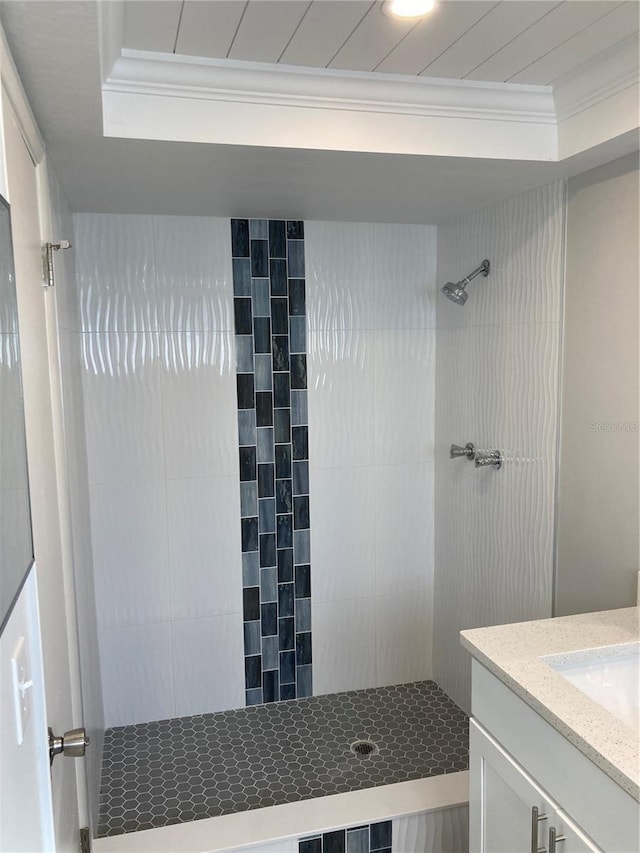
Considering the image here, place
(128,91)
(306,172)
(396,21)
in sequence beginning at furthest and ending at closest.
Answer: (306,172), (128,91), (396,21)

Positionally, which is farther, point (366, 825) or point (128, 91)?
point (366, 825)

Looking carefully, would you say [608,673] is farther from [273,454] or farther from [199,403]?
[199,403]

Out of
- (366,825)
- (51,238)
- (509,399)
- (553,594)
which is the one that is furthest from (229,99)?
(366,825)

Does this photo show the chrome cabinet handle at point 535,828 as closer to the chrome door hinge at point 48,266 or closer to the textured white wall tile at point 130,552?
the chrome door hinge at point 48,266

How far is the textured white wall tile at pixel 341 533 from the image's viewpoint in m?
2.91

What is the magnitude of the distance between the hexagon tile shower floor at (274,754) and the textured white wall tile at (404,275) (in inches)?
61.6

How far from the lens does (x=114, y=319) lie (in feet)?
8.54

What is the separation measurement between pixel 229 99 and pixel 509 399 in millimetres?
1339

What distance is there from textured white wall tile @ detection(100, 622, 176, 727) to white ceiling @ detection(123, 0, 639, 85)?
6.75 feet

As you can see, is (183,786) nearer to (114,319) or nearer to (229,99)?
(114,319)

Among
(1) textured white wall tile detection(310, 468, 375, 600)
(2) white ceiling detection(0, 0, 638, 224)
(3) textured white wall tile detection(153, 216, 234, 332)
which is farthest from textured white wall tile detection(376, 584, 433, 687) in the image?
(2) white ceiling detection(0, 0, 638, 224)

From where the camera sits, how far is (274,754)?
2.54 meters

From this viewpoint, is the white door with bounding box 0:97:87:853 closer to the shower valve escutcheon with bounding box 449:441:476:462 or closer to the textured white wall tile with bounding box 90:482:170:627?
the textured white wall tile with bounding box 90:482:170:627

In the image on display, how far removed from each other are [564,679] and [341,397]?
5.31 ft
